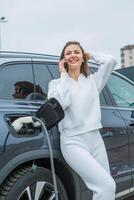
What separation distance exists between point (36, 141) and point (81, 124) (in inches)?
15.9

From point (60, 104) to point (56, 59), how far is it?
1011 mm

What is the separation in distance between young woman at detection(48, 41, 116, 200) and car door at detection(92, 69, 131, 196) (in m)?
0.64

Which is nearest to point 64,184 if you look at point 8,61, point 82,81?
point 82,81

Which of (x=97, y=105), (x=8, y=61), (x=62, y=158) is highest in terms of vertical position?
(x=8, y=61)

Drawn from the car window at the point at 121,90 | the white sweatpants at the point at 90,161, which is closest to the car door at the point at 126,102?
the car window at the point at 121,90

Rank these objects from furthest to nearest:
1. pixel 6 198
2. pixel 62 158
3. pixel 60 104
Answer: pixel 62 158 → pixel 60 104 → pixel 6 198

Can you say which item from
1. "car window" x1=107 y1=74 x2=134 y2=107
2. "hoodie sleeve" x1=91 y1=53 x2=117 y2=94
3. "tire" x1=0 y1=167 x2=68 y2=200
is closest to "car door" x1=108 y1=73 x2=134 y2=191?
"car window" x1=107 y1=74 x2=134 y2=107

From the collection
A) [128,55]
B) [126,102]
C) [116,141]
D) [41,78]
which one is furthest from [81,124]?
[128,55]

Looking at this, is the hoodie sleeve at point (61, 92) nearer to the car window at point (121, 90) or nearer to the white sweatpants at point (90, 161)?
the white sweatpants at point (90, 161)

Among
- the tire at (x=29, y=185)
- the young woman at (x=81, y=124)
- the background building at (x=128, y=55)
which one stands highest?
the background building at (x=128, y=55)

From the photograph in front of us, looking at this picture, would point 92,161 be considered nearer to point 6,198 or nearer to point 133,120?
point 6,198

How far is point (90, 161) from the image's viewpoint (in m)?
3.93

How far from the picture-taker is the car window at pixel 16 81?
4.08 meters

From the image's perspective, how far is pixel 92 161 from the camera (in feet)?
12.9
